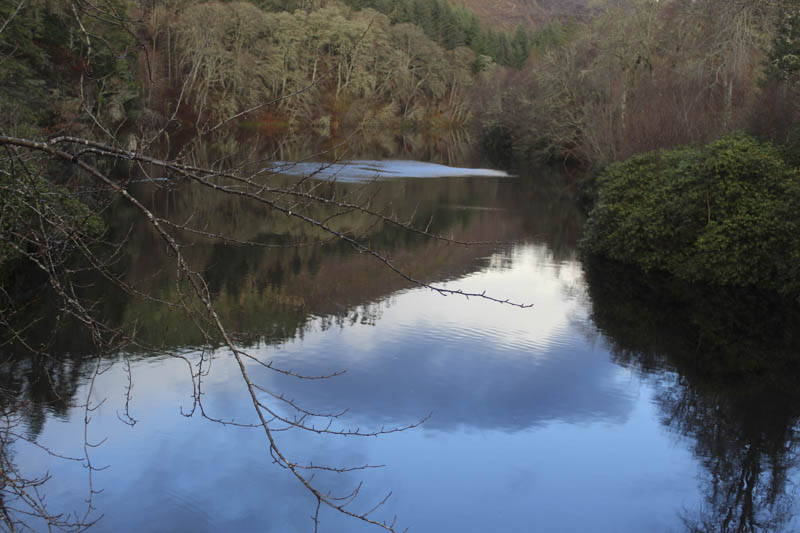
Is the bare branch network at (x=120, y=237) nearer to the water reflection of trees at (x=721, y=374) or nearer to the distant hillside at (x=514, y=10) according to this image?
the water reflection of trees at (x=721, y=374)

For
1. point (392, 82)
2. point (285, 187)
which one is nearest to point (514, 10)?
point (392, 82)

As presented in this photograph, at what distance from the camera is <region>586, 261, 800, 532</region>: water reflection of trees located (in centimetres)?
689

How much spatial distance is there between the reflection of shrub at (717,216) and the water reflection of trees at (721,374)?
47cm

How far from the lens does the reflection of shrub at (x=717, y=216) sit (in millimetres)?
13484

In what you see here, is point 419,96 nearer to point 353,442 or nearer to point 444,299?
point 444,299

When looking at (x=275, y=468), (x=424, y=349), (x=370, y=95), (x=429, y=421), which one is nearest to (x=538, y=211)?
(x=424, y=349)

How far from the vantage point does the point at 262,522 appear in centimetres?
629

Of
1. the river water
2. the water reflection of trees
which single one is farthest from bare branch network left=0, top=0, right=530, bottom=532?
the water reflection of trees

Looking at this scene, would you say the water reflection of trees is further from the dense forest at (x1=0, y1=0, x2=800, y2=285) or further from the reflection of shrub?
the dense forest at (x1=0, y1=0, x2=800, y2=285)

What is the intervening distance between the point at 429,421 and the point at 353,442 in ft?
3.31

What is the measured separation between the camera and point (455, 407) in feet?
28.7

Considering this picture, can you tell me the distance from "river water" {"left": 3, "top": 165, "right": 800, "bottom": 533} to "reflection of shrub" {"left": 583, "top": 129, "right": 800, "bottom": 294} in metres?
0.62

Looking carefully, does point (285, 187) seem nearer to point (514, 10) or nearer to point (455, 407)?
point (455, 407)

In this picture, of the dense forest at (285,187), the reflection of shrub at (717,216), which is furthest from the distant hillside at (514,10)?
the reflection of shrub at (717,216)
